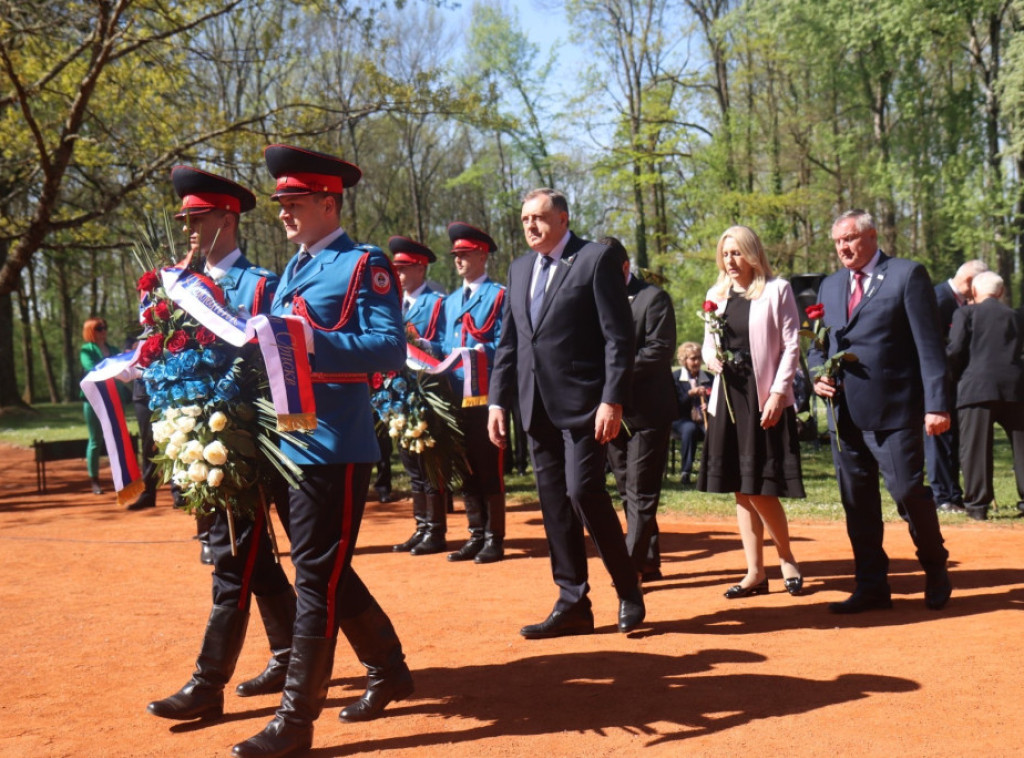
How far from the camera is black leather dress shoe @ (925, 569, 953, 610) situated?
19.0 ft

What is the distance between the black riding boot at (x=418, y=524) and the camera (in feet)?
27.6

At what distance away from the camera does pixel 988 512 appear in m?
9.39

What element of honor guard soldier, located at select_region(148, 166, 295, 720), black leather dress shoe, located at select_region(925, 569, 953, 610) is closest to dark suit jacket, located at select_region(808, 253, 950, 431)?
black leather dress shoe, located at select_region(925, 569, 953, 610)

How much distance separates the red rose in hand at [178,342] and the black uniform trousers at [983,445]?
24.1 ft

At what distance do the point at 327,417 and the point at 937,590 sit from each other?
371 cm

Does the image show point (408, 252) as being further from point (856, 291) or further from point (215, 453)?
point (215, 453)

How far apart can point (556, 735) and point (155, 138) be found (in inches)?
479

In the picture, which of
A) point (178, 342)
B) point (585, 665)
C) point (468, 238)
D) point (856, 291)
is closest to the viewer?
point (178, 342)

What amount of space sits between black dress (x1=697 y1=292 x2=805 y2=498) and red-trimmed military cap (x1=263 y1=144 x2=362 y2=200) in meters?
2.94

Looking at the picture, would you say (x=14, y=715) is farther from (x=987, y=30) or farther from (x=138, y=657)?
(x=987, y=30)

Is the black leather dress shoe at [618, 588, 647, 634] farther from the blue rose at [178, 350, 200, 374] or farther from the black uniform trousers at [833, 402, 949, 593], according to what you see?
the blue rose at [178, 350, 200, 374]

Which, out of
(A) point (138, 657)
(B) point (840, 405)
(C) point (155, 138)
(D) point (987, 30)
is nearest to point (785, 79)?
(D) point (987, 30)

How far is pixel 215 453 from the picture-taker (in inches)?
157

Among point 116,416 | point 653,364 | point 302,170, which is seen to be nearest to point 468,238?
point 653,364
